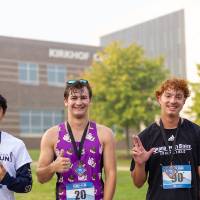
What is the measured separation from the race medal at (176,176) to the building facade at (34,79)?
43.7 meters

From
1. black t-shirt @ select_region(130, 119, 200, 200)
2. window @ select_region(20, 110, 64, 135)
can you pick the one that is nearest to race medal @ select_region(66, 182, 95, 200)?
black t-shirt @ select_region(130, 119, 200, 200)

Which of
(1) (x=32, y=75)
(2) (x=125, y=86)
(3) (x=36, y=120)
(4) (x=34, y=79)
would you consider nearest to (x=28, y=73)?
(1) (x=32, y=75)

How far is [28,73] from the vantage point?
2016 inches

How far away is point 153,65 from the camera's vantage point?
115ft

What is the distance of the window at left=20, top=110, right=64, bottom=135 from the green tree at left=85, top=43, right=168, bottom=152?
52.9 ft

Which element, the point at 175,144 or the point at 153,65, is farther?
the point at 153,65

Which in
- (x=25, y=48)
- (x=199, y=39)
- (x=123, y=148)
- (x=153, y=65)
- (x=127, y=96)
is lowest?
(x=123, y=148)

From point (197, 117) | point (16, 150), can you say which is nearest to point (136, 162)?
point (16, 150)

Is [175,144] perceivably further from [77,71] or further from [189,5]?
[189,5]

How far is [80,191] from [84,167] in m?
0.20

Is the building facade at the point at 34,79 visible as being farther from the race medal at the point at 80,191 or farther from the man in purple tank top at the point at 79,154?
the race medal at the point at 80,191

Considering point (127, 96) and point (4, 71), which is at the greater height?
point (4, 71)

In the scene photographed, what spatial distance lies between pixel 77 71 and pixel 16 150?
49.7m

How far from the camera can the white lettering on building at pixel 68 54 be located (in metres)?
52.3
